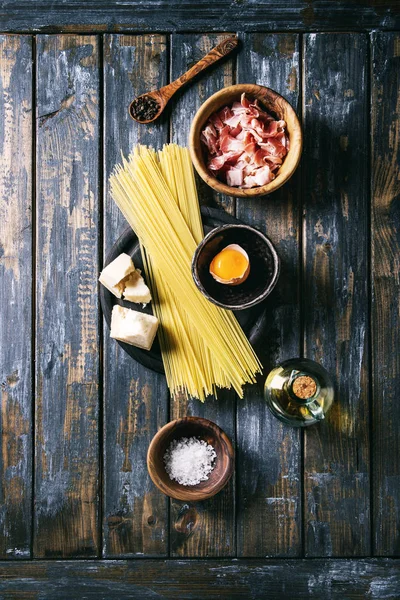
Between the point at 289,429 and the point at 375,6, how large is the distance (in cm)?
96

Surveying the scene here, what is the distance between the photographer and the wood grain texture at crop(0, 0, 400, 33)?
131 cm

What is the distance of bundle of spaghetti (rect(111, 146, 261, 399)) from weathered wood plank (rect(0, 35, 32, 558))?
0.25 metres

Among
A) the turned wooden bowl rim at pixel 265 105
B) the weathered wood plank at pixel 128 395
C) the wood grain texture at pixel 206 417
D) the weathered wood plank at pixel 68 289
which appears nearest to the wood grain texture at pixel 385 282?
the turned wooden bowl rim at pixel 265 105

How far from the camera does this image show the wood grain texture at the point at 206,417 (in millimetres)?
1315

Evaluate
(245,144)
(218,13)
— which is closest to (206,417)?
(245,144)

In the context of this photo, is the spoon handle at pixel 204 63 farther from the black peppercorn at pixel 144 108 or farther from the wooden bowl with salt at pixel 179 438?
the wooden bowl with salt at pixel 179 438

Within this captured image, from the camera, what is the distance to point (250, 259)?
49.4 inches

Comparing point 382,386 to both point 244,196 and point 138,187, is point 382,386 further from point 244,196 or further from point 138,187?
point 138,187

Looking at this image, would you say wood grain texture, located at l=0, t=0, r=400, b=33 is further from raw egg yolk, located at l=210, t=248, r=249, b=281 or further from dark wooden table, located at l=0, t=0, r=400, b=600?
raw egg yolk, located at l=210, t=248, r=249, b=281

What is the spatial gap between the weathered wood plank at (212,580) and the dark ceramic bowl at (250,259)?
1.95 feet

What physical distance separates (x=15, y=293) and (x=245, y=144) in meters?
0.60

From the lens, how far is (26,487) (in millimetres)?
1330

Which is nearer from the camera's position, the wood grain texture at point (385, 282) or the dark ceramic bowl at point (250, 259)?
the dark ceramic bowl at point (250, 259)

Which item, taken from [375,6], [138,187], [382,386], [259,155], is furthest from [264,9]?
[382,386]
